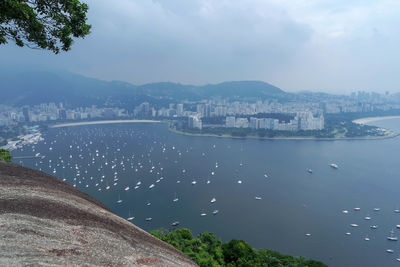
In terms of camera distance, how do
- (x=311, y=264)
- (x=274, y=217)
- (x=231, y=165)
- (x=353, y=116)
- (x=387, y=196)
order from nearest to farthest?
(x=311, y=264) → (x=274, y=217) → (x=387, y=196) → (x=231, y=165) → (x=353, y=116)

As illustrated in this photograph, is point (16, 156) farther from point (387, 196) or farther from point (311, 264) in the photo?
point (387, 196)

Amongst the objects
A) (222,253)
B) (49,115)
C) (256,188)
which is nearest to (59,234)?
(222,253)

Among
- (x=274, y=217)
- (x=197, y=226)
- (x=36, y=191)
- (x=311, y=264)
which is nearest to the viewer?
(x=36, y=191)

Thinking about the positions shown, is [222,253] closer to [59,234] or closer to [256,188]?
[59,234]

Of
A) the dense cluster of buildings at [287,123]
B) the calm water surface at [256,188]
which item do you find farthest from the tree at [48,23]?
the dense cluster of buildings at [287,123]

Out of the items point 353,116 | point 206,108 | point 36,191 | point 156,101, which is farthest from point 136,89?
point 36,191

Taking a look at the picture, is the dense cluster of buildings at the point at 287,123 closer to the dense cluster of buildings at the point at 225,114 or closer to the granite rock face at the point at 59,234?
the dense cluster of buildings at the point at 225,114
